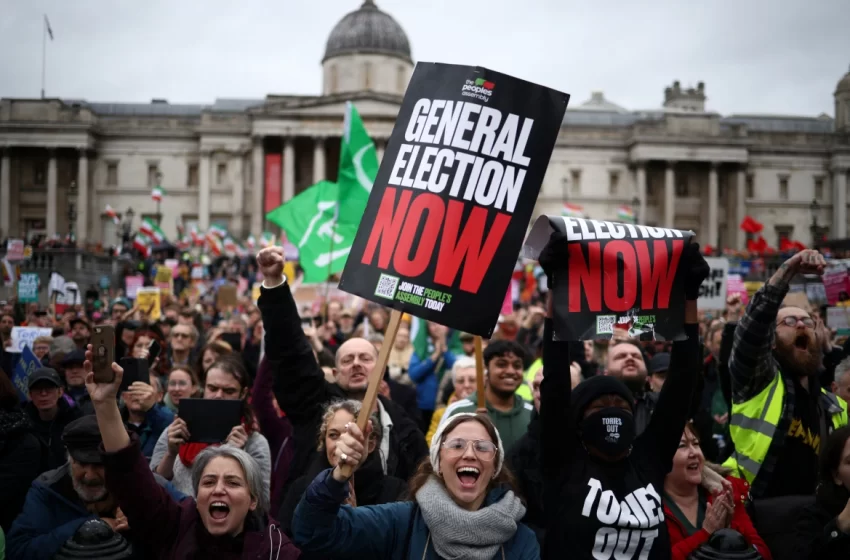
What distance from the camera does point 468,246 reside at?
3.60m

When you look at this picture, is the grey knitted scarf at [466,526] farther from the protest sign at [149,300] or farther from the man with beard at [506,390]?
the protest sign at [149,300]

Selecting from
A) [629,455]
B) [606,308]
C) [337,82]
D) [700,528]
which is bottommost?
[700,528]

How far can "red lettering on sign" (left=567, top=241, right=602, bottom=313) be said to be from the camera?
12.2ft

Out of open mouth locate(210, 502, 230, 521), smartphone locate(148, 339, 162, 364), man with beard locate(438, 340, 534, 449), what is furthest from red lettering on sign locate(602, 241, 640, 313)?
smartphone locate(148, 339, 162, 364)

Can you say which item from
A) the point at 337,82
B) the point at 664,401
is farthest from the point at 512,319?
the point at 337,82

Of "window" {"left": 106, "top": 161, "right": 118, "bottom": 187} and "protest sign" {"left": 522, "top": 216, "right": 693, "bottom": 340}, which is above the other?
"window" {"left": 106, "top": 161, "right": 118, "bottom": 187}

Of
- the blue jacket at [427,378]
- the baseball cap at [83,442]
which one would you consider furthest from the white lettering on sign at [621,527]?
the blue jacket at [427,378]

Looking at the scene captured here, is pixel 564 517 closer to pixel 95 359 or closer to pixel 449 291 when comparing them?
pixel 449 291

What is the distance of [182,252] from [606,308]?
39.7 meters

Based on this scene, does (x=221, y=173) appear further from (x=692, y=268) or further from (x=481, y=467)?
(x=481, y=467)

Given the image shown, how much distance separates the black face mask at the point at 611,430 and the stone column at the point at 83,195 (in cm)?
5747

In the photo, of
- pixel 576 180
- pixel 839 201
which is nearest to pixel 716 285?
pixel 576 180

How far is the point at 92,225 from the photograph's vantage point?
58062mm

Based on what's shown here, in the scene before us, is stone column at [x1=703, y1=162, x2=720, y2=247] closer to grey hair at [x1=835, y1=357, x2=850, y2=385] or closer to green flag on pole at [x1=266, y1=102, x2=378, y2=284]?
green flag on pole at [x1=266, y1=102, x2=378, y2=284]
